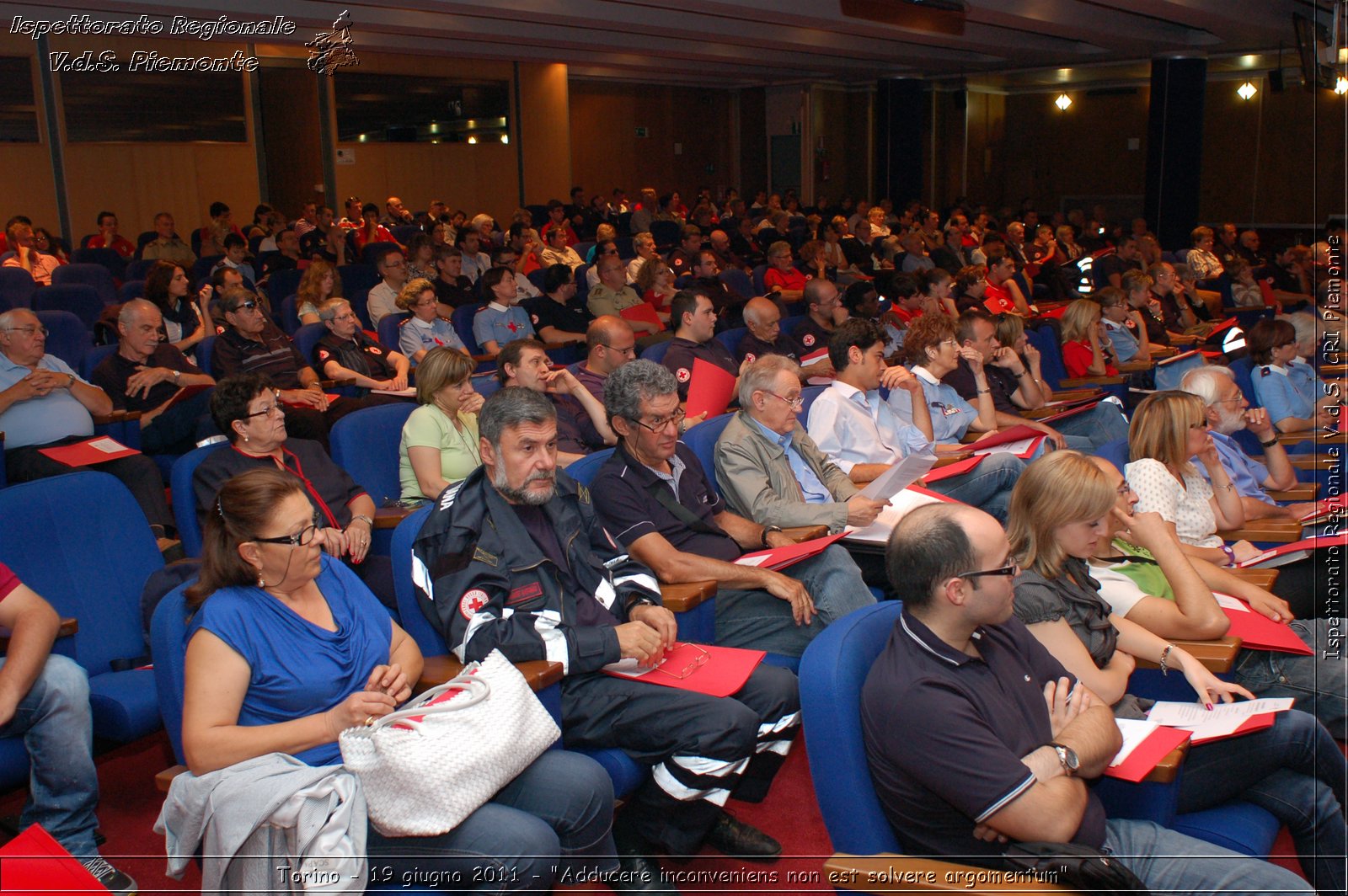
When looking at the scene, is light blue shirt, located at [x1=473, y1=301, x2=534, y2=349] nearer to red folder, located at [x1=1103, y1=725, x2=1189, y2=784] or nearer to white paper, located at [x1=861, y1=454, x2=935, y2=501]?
white paper, located at [x1=861, y1=454, x2=935, y2=501]

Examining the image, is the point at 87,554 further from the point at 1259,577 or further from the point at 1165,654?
the point at 1259,577

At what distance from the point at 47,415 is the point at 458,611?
2573mm

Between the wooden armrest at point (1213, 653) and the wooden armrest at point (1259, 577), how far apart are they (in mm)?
537

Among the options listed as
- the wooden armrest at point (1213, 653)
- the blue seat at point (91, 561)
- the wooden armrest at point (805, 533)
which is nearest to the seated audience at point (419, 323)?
the blue seat at point (91, 561)

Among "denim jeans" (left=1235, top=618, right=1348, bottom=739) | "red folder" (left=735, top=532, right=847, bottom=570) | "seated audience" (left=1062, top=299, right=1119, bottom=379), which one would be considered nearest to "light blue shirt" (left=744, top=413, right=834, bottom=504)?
"red folder" (left=735, top=532, right=847, bottom=570)

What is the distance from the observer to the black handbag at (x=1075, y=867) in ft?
5.02

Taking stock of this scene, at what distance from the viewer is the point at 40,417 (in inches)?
154

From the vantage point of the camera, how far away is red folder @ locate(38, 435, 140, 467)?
368 centimetres

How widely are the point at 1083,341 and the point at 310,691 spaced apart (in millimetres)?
5110

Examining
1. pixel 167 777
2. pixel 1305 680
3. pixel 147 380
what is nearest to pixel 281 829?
→ pixel 167 777

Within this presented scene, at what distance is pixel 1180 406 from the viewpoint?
119 inches

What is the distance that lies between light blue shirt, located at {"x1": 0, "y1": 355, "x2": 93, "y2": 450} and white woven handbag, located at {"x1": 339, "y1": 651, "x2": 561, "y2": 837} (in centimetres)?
278

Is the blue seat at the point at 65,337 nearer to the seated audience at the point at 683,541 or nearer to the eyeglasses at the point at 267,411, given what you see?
the eyeglasses at the point at 267,411

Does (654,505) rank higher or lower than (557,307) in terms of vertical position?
lower
